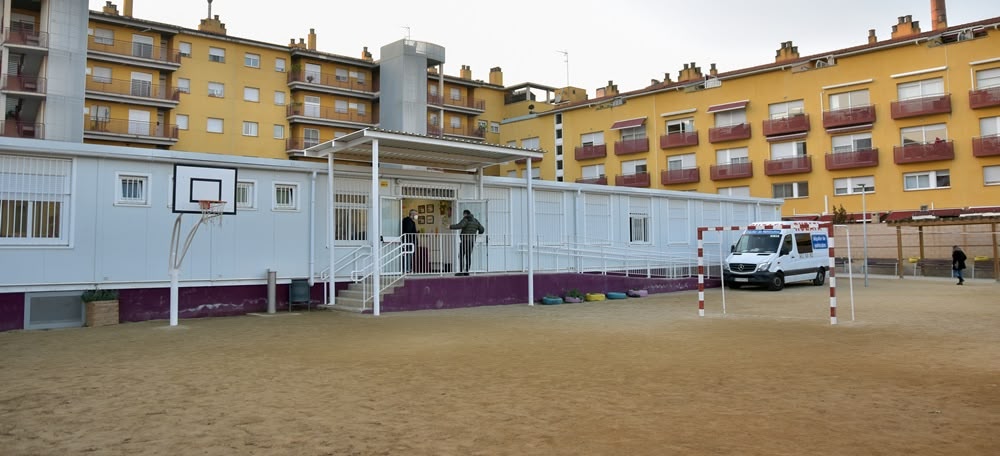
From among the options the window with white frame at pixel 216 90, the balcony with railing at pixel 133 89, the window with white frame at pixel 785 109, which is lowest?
the window with white frame at pixel 785 109

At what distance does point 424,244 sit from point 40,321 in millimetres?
8386

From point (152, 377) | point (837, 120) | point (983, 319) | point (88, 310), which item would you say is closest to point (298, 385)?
point (152, 377)

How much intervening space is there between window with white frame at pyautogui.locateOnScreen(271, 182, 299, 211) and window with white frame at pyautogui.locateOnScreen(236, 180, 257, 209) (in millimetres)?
475

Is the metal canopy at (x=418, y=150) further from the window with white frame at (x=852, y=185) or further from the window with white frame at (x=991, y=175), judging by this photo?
the window with white frame at (x=991, y=175)

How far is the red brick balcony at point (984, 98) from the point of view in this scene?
117 feet

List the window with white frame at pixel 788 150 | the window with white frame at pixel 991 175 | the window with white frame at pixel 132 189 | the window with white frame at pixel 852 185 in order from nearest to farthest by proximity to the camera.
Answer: the window with white frame at pixel 132 189 → the window with white frame at pixel 991 175 → the window with white frame at pixel 852 185 → the window with white frame at pixel 788 150

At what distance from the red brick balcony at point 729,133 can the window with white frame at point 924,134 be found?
9.23m

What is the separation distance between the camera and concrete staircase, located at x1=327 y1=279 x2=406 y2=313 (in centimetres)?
1511

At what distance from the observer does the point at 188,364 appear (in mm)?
8258

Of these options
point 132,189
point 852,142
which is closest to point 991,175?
point 852,142

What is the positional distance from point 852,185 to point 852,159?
5.68 ft

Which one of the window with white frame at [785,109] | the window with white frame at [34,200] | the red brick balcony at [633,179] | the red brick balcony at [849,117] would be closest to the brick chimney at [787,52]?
the window with white frame at [785,109]

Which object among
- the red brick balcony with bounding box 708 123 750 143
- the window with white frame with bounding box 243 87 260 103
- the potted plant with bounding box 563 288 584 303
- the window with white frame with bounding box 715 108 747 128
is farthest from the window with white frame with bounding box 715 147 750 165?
the window with white frame with bounding box 243 87 260 103

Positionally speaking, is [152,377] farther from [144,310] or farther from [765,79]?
[765,79]
